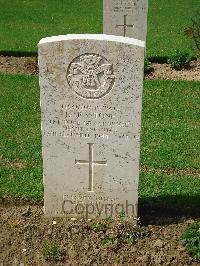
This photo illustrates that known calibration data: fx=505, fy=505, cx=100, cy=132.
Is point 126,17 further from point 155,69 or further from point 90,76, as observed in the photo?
point 90,76

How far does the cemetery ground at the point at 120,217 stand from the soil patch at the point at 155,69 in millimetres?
1592

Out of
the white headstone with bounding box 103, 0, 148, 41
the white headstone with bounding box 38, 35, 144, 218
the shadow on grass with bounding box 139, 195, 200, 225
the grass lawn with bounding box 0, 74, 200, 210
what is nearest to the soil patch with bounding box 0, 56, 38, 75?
the grass lawn with bounding box 0, 74, 200, 210

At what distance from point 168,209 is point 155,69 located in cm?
595

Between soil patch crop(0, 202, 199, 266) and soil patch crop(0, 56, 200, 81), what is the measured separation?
5787 mm

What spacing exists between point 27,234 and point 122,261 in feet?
3.33

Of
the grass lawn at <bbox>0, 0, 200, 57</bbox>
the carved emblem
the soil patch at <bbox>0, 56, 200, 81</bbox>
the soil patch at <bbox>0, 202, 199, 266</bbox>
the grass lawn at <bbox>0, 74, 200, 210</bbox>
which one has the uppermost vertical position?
the carved emblem

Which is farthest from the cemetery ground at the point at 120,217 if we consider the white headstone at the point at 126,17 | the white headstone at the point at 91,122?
the white headstone at the point at 126,17

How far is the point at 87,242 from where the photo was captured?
497 cm

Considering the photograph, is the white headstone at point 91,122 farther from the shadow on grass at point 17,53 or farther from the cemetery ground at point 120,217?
the shadow on grass at point 17,53

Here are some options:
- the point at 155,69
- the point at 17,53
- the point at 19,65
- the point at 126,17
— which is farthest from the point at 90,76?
the point at 17,53

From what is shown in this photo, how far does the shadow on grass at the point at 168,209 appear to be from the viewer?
5457mm

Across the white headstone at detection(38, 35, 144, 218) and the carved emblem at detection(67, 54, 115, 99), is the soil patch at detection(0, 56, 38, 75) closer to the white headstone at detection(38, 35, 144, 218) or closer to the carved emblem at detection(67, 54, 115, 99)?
the white headstone at detection(38, 35, 144, 218)

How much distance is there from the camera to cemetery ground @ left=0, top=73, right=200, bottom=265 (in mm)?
4871

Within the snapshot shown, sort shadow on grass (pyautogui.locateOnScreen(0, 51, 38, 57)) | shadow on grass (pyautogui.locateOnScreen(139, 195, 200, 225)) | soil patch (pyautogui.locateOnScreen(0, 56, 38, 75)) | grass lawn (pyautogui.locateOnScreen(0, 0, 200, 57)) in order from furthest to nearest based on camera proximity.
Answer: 1. grass lawn (pyautogui.locateOnScreen(0, 0, 200, 57))
2. shadow on grass (pyautogui.locateOnScreen(0, 51, 38, 57))
3. soil patch (pyautogui.locateOnScreen(0, 56, 38, 75))
4. shadow on grass (pyautogui.locateOnScreen(139, 195, 200, 225))
